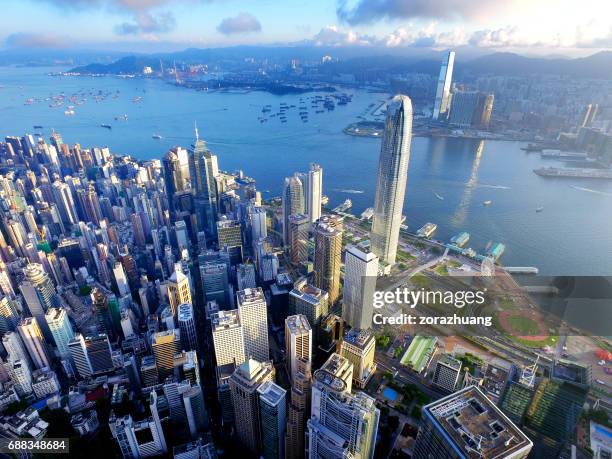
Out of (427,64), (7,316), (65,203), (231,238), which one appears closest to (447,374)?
(231,238)

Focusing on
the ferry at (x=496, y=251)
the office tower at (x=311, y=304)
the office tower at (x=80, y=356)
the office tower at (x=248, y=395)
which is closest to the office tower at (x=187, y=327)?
the office tower at (x=80, y=356)

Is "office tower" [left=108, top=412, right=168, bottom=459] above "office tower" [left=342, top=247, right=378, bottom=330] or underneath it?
underneath

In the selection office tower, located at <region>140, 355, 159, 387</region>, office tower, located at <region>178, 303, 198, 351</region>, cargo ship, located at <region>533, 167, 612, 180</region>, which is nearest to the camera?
office tower, located at <region>140, 355, 159, 387</region>

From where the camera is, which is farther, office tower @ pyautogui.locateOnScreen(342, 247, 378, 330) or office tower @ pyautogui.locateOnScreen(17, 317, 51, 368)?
office tower @ pyautogui.locateOnScreen(17, 317, 51, 368)

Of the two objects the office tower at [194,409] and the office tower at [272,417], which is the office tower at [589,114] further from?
the office tower at [194,409]

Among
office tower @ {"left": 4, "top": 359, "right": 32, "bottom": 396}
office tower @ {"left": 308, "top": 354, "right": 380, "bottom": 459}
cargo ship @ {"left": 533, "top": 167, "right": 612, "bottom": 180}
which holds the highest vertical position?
office tower @ {"left": 308, "top": 354, "right": 380, "bottom": 459}

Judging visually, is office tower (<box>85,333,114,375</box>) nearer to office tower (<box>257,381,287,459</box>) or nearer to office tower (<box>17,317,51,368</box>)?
office tower (<box>17,317,51,368</box>)

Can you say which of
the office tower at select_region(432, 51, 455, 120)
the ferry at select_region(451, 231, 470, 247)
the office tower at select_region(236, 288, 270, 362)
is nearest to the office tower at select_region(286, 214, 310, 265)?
the office tower at select_region(236, 288, 270, 362)
